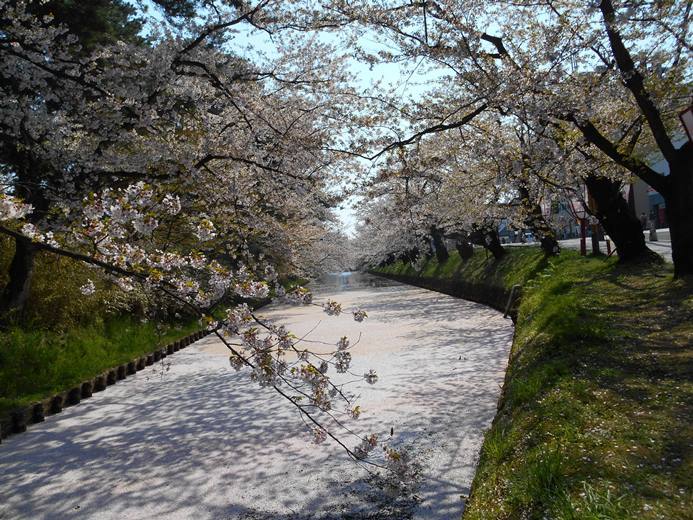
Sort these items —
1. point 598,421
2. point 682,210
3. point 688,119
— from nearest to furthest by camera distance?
point 598,421
point 688,119
point 682,210

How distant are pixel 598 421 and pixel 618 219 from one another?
862cm

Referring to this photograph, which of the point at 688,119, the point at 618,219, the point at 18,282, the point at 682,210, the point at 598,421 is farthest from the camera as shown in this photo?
the point at 618,219

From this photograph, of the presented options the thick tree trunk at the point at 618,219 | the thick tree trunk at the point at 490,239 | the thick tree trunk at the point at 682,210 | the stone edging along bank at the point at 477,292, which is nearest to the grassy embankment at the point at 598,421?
the thick tree trunk at the point at 682,210

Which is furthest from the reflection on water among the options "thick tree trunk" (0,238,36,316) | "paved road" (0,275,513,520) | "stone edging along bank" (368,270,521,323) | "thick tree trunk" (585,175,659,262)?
"thick tree trunk" (0,238,36,316)

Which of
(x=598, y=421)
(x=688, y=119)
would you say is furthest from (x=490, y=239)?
(x=598, y=421)

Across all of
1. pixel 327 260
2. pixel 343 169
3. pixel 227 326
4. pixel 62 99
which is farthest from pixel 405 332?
pixel 327 260

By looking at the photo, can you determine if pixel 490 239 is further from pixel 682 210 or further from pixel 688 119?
pixel 688 119

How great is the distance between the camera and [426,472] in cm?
463

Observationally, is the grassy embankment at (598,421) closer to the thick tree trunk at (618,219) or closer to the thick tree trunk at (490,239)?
the thick tree trunk at (618,219)

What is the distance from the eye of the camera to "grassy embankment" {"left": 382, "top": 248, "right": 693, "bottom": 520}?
250cm

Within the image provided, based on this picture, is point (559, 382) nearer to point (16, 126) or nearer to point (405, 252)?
point (16, 126)

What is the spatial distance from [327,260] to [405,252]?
723 centimetres

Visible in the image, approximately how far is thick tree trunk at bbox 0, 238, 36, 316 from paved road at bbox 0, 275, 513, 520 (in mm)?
1836

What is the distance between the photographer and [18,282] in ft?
26.9
